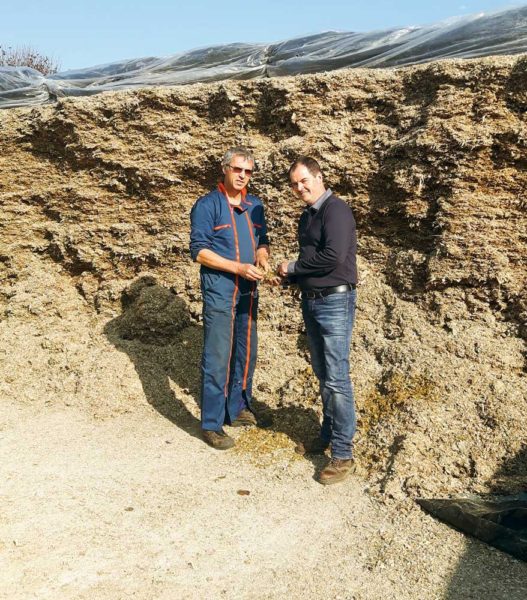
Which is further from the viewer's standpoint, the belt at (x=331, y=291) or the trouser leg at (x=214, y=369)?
the trouser leg at (x=214, y=369)

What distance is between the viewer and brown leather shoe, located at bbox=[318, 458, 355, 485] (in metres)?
3.40

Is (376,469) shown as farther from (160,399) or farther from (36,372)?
(36,372)

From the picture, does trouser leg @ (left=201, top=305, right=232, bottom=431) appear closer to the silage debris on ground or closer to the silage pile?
the silage debris on ground

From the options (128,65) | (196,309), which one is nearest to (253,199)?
(196,309)

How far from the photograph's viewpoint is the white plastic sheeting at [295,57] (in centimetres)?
478

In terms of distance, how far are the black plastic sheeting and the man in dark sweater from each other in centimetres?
56

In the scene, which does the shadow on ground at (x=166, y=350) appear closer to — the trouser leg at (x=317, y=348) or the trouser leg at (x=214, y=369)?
the trouser leg at (x=214, y=369)

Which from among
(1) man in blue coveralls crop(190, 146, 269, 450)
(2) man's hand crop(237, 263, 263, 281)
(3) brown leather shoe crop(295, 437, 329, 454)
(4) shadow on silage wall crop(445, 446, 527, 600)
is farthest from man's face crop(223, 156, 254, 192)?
(4) shadow on silage wall crop(445, 446, 527, 600)

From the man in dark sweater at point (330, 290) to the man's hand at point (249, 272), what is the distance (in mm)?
295

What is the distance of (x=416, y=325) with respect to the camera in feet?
14.4

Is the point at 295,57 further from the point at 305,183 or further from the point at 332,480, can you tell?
the point at 332,480

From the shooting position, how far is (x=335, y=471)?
11.2 ft

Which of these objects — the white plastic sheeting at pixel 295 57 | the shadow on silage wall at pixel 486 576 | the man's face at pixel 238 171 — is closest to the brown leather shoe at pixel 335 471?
the shadow on silage wall at pixel 486 576

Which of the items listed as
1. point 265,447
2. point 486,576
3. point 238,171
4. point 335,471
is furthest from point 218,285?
point 486,576
